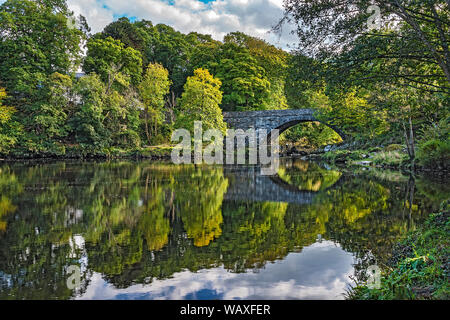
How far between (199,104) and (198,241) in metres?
25.1

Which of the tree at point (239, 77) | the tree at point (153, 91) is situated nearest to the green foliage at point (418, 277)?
the tree at point (153, 91)

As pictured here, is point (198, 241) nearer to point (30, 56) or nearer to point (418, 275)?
point (418, 275)

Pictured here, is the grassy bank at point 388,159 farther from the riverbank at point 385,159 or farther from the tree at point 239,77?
the tree at point 239,77

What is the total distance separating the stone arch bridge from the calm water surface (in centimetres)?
2346

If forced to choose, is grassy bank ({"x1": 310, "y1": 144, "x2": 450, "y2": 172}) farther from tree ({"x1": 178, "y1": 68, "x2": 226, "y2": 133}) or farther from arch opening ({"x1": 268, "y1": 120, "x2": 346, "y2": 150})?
tree ({"x1": 178, "y1": 68, "x2": 226, "y2": 133})

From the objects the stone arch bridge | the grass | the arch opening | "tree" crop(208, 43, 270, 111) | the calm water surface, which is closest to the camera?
the calm water surface

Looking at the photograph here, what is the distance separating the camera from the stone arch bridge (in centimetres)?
3331

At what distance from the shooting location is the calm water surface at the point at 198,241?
370 centimetres

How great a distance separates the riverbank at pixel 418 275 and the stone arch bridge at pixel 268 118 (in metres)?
29.0

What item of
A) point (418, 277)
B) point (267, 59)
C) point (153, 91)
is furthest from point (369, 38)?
point (267, 59)

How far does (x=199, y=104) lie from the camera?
97.1 ft

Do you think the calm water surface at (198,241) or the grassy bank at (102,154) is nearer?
the calm water surface at (198,241)

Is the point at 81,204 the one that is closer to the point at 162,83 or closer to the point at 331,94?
the point at 331,94

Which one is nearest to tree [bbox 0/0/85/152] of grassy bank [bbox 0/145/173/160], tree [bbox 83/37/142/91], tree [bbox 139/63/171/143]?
grassy bank [bbox 0/145/173/160]
